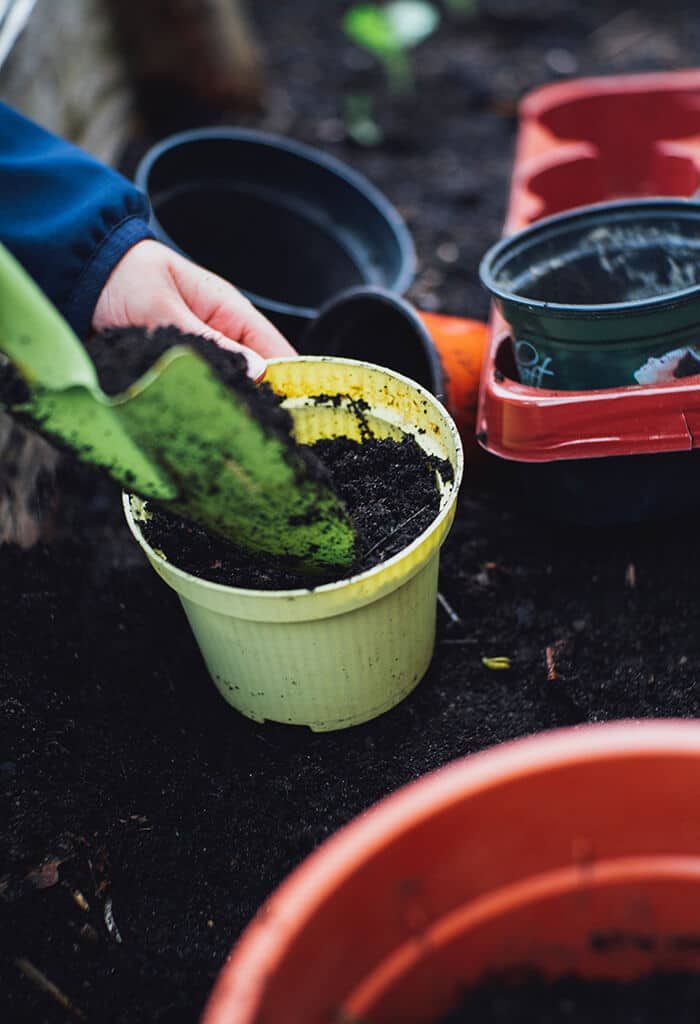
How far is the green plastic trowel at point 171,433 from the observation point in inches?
27.8

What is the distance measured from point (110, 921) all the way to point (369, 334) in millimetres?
1013

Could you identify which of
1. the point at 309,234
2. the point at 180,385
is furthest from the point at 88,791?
the point at 309,234

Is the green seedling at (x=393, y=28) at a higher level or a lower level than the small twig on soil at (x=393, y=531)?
higher

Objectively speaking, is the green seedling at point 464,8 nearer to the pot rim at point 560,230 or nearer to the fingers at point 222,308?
the pot rim at point 560,230

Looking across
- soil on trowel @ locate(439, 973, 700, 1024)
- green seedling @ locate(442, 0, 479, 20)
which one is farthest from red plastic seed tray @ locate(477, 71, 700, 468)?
green seedling @ locate(442, 0, 479, 20)

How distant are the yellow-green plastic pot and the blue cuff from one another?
0.88ft

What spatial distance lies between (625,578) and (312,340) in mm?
677

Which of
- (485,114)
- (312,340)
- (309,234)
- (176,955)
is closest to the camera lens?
(176,955)

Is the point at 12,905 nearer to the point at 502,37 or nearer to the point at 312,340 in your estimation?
the point at 312,340

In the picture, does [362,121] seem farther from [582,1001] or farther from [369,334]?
[582,1001]

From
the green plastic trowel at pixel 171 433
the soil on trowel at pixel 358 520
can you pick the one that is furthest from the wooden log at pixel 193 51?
the green plastic trowel at pixel 171 433

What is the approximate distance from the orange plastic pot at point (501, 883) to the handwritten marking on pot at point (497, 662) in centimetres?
58

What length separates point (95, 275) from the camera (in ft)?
3.94

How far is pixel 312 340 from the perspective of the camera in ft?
5.08
